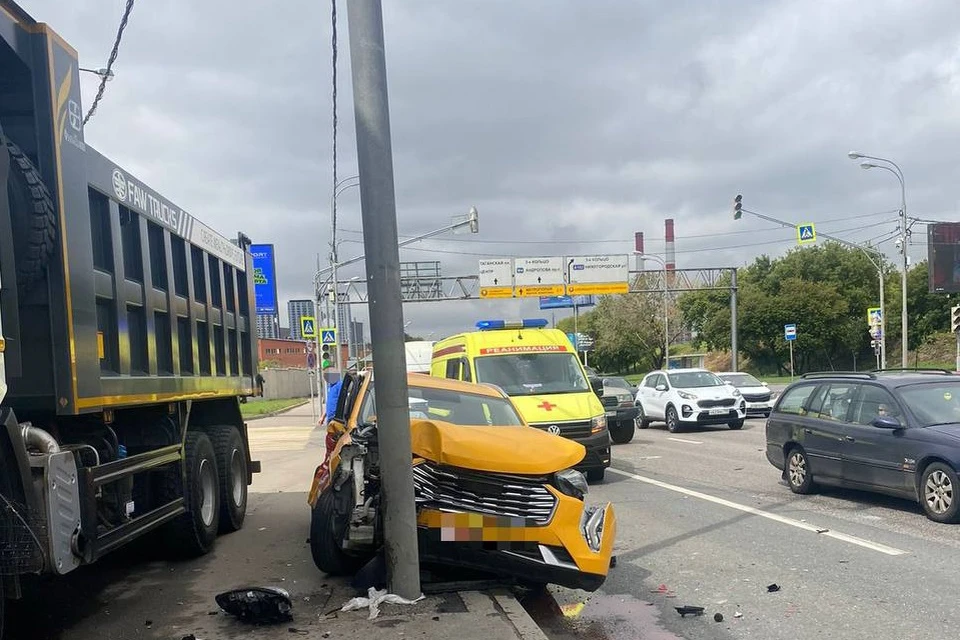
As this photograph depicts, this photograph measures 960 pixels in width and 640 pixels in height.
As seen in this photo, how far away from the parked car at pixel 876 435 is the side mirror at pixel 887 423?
1cm

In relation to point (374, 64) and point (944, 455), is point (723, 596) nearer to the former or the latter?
point (944, 455)

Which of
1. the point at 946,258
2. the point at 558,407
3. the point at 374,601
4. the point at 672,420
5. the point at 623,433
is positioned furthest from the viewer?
the point at 946,258

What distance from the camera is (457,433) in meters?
5.81

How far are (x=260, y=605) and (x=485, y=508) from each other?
156 cm

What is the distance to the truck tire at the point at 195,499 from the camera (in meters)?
7.10

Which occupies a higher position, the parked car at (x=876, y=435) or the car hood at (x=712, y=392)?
the parked car at (x=876, y=435)

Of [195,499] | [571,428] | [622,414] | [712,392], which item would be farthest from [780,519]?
[712,392]

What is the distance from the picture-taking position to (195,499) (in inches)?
285

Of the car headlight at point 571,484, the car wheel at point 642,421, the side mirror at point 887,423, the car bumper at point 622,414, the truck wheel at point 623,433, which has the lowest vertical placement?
the car wheel at point 642,421

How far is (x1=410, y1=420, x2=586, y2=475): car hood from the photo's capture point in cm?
546

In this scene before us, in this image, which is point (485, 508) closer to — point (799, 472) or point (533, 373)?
point (799, 472)

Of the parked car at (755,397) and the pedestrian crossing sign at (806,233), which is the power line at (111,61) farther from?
the pedestrian crossing sign at (806,233)

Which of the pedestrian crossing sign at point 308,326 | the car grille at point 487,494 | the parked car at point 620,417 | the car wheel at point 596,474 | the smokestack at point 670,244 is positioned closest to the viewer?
the car grille at point 487,494

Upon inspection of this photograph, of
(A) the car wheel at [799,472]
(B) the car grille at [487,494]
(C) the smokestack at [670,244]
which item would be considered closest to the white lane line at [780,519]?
(A) the car wheel at [799,472]
